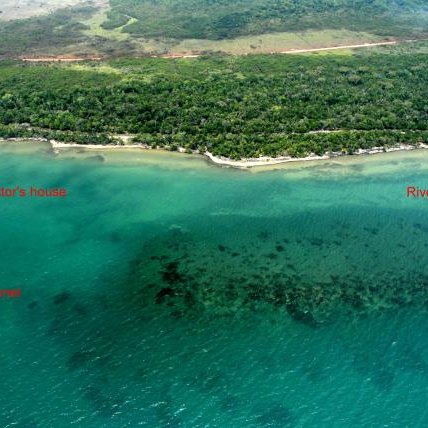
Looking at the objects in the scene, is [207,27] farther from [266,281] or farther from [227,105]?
[266,281]

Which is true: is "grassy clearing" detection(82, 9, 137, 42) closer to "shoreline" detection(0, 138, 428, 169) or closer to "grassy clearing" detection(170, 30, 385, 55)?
"grassy clearing" detection(170, 30, 385, 55)

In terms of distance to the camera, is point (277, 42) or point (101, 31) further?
point (101, 31)

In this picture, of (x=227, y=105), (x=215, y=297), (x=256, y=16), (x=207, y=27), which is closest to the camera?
(x=215, y=297)

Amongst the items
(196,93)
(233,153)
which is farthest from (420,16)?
(233,153)

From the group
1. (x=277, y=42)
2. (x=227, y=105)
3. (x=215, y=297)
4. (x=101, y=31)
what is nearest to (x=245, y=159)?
(x=227, y=105)

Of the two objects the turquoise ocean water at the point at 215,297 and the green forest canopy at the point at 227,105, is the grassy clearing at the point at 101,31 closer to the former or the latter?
the green forest canopy at the point at 227,105

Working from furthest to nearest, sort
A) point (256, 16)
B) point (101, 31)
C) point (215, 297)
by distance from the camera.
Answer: point (256, 16), point (101, 31), point (215, 297)
